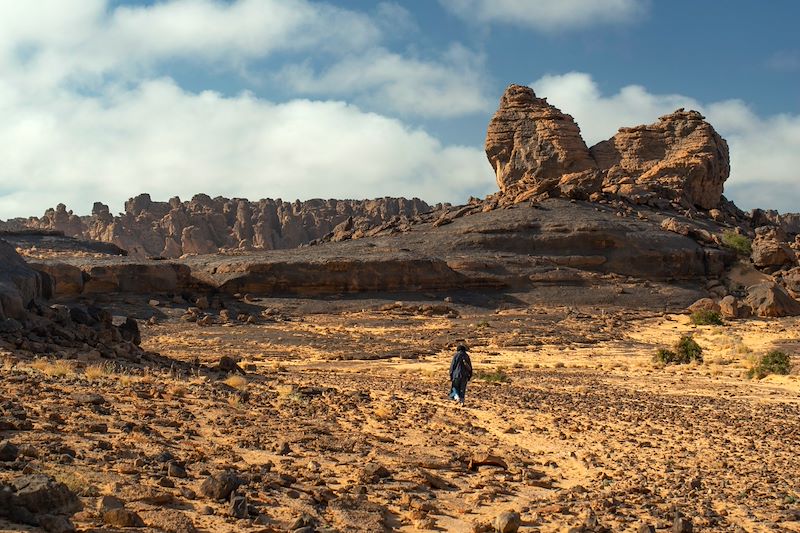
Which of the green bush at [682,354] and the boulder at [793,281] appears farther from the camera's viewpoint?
the boulder at [793,281]

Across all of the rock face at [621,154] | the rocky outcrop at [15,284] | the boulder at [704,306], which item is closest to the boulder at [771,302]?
the boulder at [704,306]

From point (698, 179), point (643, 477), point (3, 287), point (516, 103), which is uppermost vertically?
point (516, 103)

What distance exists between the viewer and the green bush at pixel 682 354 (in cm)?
2495

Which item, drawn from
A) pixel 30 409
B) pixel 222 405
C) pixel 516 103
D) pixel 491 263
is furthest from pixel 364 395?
pixel 516 103

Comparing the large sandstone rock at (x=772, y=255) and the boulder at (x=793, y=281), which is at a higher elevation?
the large sandstone rock at (x=772, y=255)

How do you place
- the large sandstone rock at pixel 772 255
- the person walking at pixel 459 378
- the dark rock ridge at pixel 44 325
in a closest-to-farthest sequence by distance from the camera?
the person walking at pixel 459 378
the dark rock ridge at pixel 44 325
the large sandstone rock at pixel 772 255

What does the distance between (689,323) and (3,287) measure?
2905 cm

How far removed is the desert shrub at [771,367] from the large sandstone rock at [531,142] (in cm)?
3911

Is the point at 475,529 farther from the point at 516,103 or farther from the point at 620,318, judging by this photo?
the point at 516,103

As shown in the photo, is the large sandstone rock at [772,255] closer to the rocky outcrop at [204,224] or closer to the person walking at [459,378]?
the person walking at [459,378]

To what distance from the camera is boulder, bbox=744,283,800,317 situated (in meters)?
36.7

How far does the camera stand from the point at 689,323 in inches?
1444

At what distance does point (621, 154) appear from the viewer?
68.1 metres

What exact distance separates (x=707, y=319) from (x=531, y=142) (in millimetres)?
29499
